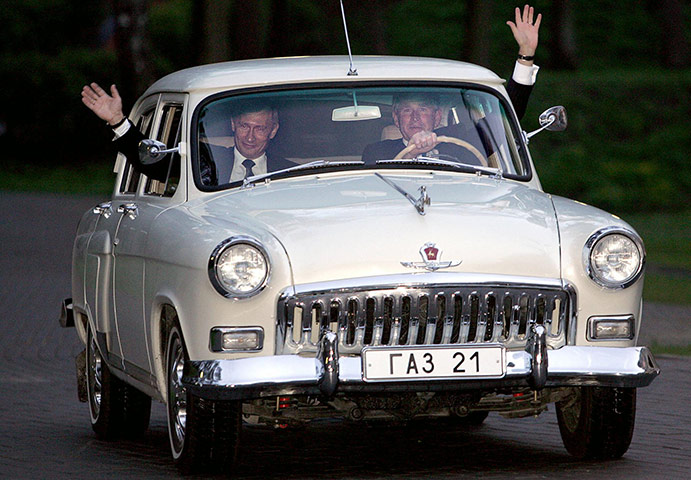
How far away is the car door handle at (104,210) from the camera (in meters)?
8.05

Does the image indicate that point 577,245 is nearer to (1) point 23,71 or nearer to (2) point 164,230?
(2) point 164,230

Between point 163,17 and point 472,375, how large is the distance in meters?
37.9

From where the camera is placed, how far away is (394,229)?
618cm

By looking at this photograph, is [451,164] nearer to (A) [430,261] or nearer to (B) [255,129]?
(B) [255,129]

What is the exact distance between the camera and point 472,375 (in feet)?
19.7

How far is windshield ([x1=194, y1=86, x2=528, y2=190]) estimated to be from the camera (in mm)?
7137

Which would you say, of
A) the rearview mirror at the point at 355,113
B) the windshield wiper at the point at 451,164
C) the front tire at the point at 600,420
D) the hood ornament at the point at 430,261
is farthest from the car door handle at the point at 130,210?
the front tire at the point at 600,420

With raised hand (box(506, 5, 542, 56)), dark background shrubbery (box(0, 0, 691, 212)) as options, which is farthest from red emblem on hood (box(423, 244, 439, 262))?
dark background shrubbery (box(0, 0, 691, 212))

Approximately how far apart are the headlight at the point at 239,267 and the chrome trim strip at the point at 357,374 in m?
0.29

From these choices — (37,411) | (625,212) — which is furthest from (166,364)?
(625,212)

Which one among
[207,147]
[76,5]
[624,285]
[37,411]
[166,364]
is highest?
[76,5]

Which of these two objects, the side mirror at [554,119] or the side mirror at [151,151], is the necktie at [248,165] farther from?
the side mirror at [554,119]

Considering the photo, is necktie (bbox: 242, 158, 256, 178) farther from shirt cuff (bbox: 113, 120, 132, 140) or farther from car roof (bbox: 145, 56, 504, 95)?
shirt cuff (bbox: 113, 120, 132, 140)

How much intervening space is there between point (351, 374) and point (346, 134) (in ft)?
5.60
